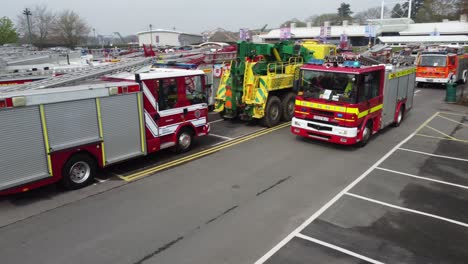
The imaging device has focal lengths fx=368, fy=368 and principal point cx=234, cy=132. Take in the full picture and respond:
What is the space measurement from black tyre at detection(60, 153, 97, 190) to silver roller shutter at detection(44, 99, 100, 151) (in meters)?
0.38

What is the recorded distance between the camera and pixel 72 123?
8227 millimetres

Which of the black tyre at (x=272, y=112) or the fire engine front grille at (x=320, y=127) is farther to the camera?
the black tyre at (x=272, y=112)

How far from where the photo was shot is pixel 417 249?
20.1 feet

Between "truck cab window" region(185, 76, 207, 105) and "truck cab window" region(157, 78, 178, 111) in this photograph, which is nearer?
"truck cab window" region(157, 78, 178, 111)

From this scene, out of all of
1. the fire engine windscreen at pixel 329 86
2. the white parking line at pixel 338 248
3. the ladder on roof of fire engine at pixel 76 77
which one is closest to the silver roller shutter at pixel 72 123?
the ladder on roof of fire engine at pixel 76 77

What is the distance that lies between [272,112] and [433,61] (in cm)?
1639

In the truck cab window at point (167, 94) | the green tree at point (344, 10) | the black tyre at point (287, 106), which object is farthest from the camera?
the green tree at point (344, 10)

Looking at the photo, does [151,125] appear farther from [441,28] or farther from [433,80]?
[441,28]

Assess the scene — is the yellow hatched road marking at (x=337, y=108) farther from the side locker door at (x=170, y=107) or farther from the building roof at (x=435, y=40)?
the building roof at (x=435, y=40)

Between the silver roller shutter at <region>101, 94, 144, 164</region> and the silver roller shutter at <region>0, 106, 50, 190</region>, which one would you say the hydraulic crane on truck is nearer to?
the silver roller shutter at <region>101, 94, 144, 164</region>

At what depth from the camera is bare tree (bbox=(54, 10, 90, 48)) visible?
2803 inches

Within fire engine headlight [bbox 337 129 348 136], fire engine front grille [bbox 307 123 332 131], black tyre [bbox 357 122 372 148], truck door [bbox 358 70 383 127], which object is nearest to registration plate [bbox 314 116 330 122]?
fire engine front grille [bbox 307 123 332 131]

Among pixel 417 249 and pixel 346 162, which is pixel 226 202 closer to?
pixel 417 249

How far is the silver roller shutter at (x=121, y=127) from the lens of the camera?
892cm
